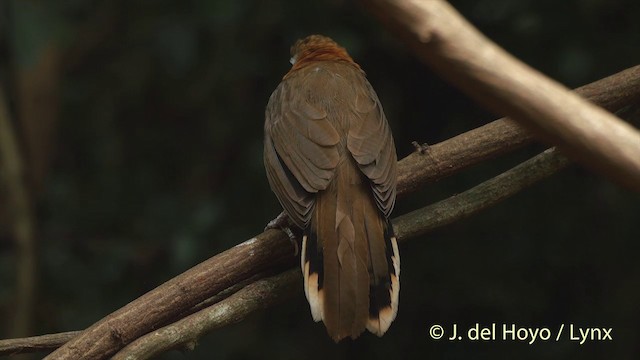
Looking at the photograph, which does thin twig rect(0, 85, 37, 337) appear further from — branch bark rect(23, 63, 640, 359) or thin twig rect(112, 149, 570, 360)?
thin twig rect(112, 149, 570, 360)

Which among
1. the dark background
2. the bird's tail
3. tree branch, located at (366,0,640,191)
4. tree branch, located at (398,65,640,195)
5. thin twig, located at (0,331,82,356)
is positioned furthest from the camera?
the dark background

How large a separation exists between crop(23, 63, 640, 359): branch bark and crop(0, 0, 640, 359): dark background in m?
1.42

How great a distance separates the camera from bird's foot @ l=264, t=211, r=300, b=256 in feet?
12.2

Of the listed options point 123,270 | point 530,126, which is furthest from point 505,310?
point 530,126

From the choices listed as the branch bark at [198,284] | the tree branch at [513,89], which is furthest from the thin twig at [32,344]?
the tree branch at [513,89]

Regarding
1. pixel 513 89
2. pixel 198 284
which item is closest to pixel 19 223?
pixel 198 284

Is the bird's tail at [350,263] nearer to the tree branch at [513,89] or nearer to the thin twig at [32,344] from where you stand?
the thin twig at [32,344]

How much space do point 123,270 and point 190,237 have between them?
1.82ft

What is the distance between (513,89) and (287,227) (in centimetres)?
195

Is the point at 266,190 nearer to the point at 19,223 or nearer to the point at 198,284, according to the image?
the point at 19,223

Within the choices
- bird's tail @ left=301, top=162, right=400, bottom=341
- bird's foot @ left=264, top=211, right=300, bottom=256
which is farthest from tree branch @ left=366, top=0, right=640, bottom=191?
bird's foot @ left=264, top=211, right=300, bottom=256

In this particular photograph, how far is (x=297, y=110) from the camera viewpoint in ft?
13.9

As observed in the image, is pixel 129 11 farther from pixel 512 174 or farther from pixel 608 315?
pixel 608 315

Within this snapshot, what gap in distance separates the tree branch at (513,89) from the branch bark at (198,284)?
1.68 meters
